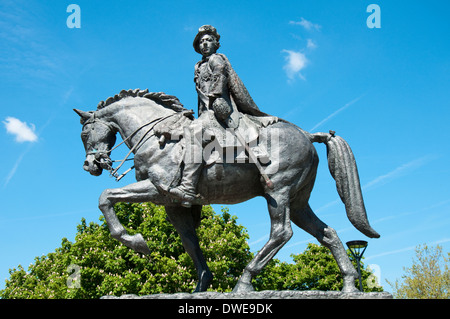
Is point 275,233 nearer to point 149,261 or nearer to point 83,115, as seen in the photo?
point 83,115

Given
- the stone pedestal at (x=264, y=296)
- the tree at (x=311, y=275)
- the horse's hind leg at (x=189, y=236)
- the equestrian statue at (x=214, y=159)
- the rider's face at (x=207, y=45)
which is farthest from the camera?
the tree at (x=311, y=275)

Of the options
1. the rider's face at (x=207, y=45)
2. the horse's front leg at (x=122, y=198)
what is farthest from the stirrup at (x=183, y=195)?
the rider's face at (x=207, y=45)

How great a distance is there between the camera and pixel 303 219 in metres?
7.67

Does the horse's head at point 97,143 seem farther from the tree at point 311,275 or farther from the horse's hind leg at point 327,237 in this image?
the tree at point 311,275

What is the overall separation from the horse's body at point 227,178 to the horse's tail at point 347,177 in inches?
0.6

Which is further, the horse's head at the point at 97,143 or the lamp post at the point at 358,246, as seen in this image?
the lamp post at the point at 358,246

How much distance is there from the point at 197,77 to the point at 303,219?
3065 millimetres

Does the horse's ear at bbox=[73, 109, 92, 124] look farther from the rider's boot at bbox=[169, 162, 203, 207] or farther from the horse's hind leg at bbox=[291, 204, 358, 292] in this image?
the horse's hind leg at bbox=[291, 204, 358, 292]

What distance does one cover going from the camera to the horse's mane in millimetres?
7984

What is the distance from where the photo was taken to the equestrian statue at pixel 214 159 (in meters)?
6.87
